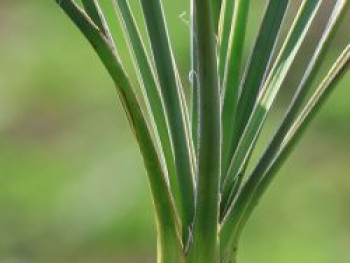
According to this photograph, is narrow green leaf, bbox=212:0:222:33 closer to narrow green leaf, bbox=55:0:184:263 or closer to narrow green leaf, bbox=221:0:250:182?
narrow green leaf, bbox=221:0:250:182

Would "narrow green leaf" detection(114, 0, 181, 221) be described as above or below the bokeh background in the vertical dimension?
above

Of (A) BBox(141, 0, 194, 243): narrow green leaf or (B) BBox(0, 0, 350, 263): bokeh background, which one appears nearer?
(A) BBox(141, 0, 194, 243): narrow green leaf

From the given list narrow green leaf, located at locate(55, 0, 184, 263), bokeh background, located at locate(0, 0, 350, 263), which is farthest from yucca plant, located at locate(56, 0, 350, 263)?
bokeh background, located at locate(0, 0, 350, 263)

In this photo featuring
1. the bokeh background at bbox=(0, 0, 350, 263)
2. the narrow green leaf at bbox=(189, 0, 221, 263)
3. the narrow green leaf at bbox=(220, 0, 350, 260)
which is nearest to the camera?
the narrow green leaf at bbox=(189, 0, 221, 263)

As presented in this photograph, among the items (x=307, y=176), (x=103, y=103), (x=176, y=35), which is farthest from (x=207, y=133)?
(x=176, y=35)

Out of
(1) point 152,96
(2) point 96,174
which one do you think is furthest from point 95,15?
(2) point 96,174

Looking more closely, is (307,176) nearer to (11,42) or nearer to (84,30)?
(11,42)

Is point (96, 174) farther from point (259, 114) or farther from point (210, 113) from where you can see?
point (210, 113)
